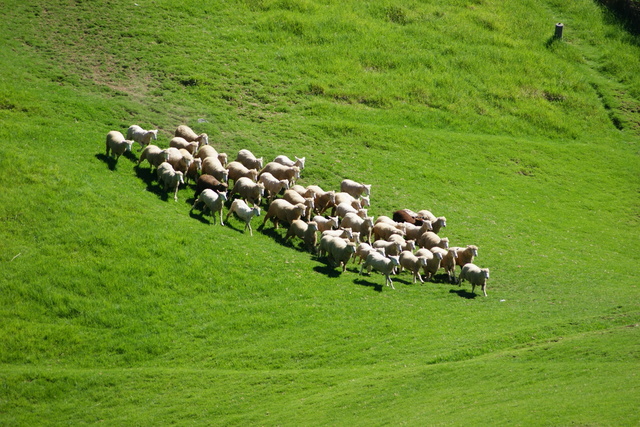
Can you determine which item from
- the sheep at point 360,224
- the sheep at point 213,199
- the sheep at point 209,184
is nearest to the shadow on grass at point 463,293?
the sheep at point 360,224

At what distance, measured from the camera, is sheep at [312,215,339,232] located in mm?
25234

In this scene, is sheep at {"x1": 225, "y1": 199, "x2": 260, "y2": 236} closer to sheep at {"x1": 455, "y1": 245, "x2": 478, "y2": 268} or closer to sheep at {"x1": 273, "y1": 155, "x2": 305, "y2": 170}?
sheep at {"x1": 273, "y1": 155, "x2": 305, "y2": 170}

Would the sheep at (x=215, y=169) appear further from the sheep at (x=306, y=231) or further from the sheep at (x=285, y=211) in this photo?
the sheep at (x=306, y=231)

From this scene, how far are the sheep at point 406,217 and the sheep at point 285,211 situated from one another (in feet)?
15.7

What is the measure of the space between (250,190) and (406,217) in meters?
6.76

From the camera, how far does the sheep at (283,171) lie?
28.1 m

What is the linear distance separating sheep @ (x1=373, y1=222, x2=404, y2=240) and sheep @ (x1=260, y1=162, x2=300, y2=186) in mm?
4323

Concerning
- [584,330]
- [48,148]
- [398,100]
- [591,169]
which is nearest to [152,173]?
[48,148]

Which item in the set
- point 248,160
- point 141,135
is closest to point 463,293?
point 248,160

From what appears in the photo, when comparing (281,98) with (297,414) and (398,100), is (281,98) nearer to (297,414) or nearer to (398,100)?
(398,100)

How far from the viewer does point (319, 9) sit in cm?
4931

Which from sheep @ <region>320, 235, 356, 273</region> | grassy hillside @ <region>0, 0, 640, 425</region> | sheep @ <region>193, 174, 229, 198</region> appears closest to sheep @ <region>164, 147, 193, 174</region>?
sheep @ <region>193, 174, 229, 198</region>

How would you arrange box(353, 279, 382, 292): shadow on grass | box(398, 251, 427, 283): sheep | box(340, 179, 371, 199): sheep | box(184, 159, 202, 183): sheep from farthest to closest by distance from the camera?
1. box(340, 179, 371, 199): sheep
2. box(184, 159, 202, 183): sheep
3. box(398, 251, 427, 283): sheep
4. box(353, 279, 382, 292): shadow on grass

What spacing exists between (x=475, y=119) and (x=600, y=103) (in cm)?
1238
